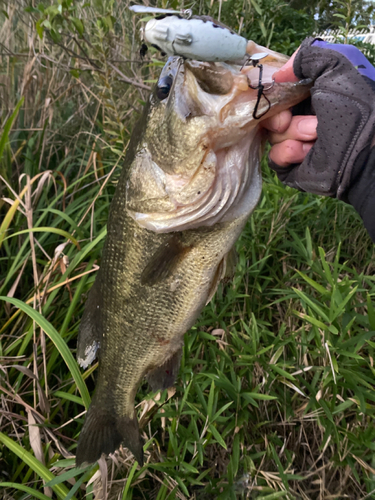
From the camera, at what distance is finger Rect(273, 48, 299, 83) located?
957mm

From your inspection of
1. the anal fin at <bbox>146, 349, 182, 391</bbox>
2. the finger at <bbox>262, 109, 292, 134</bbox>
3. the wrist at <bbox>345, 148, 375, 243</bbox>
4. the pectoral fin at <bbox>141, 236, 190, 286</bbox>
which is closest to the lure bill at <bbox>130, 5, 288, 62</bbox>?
the finger at <bbox>262, 109, 292, 134</bbox>

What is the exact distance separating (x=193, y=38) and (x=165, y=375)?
1.33m

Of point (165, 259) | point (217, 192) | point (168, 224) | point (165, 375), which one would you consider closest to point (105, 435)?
point (165, 375)

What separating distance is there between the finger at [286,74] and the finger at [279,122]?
9cm

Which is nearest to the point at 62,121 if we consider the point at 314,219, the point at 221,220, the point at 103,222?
the point at 103,222

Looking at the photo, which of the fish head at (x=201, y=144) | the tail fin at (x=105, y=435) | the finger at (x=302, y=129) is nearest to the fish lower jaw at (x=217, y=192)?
the fish head at (x=201, y=144)

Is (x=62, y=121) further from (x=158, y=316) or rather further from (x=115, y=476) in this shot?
(x=115, y=476)

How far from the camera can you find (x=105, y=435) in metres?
1.63

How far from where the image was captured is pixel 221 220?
1.18 meters

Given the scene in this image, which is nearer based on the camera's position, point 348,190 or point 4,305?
point 348,190

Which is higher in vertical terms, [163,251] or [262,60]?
[262,60]

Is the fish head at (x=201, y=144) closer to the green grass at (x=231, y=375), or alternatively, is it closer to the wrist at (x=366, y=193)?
the wrist at (x=366, y=193)

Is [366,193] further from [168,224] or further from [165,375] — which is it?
[165,375]

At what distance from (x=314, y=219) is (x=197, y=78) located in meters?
1.52
